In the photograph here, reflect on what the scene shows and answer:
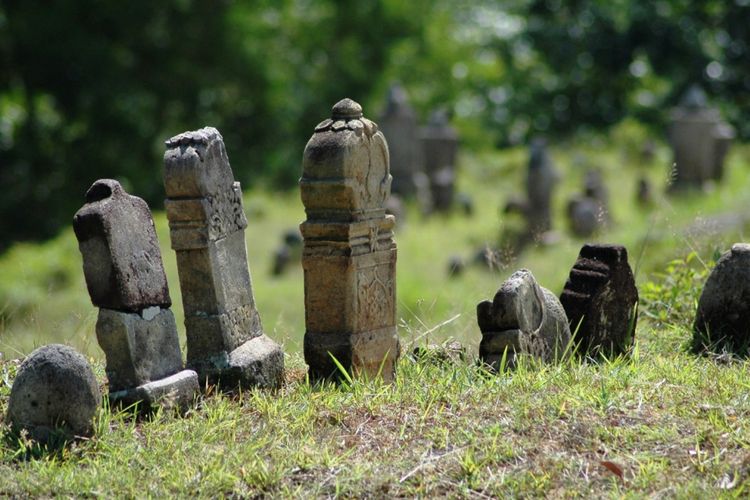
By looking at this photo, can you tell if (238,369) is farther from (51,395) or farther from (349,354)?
(51,395)

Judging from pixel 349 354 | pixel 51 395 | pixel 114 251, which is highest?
pixel 114 251

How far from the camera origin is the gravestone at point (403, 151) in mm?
19891

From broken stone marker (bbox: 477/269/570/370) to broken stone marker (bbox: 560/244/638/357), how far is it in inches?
9.1

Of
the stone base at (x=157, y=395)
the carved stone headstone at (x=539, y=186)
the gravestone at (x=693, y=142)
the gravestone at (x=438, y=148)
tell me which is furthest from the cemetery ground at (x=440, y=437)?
the gravestone at (x=438, y=148)

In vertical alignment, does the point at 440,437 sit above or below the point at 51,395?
Answer: below

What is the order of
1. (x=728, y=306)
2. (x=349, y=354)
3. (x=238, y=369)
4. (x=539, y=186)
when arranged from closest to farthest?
(x=238, y=369)
(x=349, y=354)
(x=728, y=306)
(x=539, y=186)

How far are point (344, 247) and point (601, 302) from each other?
5.29ft

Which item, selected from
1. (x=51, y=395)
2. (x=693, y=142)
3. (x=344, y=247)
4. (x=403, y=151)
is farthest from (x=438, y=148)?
(x=51, y=395)

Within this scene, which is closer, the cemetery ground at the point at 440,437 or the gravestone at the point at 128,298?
the cemetery ground at the point at 440,437

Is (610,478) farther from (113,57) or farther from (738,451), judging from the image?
(113,57)

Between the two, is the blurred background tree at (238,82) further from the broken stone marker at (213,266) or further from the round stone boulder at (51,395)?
the round stone boulder at (51,395)

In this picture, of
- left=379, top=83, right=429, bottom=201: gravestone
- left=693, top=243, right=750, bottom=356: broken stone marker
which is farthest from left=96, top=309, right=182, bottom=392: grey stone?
left=379, top=83, right=429, bottom=201: gravestone

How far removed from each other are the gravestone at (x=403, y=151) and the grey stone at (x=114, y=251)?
46.7 ft

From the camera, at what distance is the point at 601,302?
6637mm
